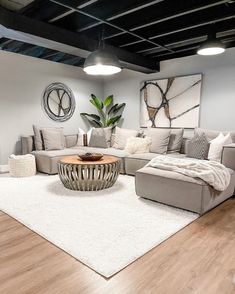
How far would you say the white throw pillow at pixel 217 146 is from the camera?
3.62m

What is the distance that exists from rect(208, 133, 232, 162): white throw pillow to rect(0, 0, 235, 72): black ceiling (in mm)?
1611

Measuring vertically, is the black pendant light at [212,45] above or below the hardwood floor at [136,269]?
above

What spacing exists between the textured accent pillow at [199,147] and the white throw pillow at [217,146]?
120 mm

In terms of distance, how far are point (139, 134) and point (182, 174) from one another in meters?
2.23

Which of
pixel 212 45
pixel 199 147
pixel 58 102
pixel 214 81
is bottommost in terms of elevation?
pixel 199 147

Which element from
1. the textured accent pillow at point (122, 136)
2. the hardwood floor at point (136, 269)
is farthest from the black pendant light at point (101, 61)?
the hardwood floor at point (136, 269)

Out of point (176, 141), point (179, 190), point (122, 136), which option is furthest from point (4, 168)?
point (179, 190)

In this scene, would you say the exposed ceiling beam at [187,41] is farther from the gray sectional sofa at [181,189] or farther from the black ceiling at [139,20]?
the gray sectional sofa at [181,189]

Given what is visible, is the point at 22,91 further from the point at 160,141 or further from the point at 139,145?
the point at 160,141

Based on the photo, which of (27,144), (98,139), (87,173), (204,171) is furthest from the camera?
(98,139)

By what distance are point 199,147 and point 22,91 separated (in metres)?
3.69

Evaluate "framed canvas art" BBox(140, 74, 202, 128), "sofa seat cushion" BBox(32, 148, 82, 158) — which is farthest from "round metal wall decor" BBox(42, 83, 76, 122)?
"framed canvas art" BBox(140, 74, 202, 128)

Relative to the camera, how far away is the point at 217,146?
3.67 metres

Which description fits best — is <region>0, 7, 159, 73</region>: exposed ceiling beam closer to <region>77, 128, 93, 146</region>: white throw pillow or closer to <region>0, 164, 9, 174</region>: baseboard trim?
<region>77, 128, 93, 146</region>: white throw pillow
